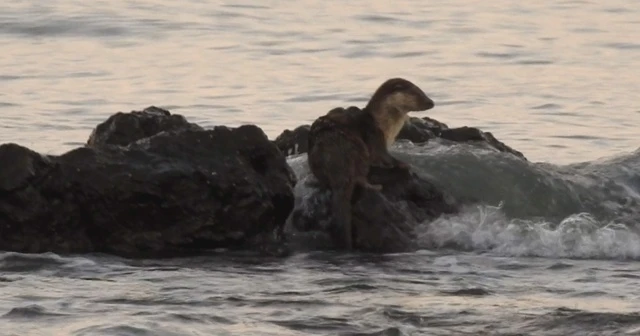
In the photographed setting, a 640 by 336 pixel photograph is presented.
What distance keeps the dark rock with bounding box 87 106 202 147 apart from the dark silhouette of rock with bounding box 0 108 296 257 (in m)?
0.68

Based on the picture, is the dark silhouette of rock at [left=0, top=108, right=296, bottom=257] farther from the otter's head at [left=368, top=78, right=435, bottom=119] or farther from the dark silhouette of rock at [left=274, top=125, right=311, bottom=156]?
the dark silhouette of rock at [left=274, top=125, right=311, bottom=156]

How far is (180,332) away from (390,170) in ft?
11.5

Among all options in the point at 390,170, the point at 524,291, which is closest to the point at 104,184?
the point at 390,170

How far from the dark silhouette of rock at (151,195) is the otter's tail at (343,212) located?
1.04 ft

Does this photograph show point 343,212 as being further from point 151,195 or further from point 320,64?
point 320,64

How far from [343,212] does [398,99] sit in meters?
1.51

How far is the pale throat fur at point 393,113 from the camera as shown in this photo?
12.0 metres

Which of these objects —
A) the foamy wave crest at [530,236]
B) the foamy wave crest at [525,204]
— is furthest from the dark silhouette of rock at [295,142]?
the foamy wave crest at [530,236]

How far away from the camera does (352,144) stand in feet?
37.8

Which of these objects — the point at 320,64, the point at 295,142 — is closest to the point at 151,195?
the point at 295,142

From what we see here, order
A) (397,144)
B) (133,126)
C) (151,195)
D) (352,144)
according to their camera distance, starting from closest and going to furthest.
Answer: (151,195)
(352,144)
(133,126)
(397,144)

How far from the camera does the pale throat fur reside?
12000mm

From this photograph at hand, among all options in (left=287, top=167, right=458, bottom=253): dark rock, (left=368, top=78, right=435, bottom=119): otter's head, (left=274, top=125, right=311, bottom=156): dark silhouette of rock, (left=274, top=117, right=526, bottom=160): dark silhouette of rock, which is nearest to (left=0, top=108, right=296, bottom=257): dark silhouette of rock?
(left=287, top=167, right=458, bottom=253): dark rock

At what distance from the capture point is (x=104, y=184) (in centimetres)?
1064
